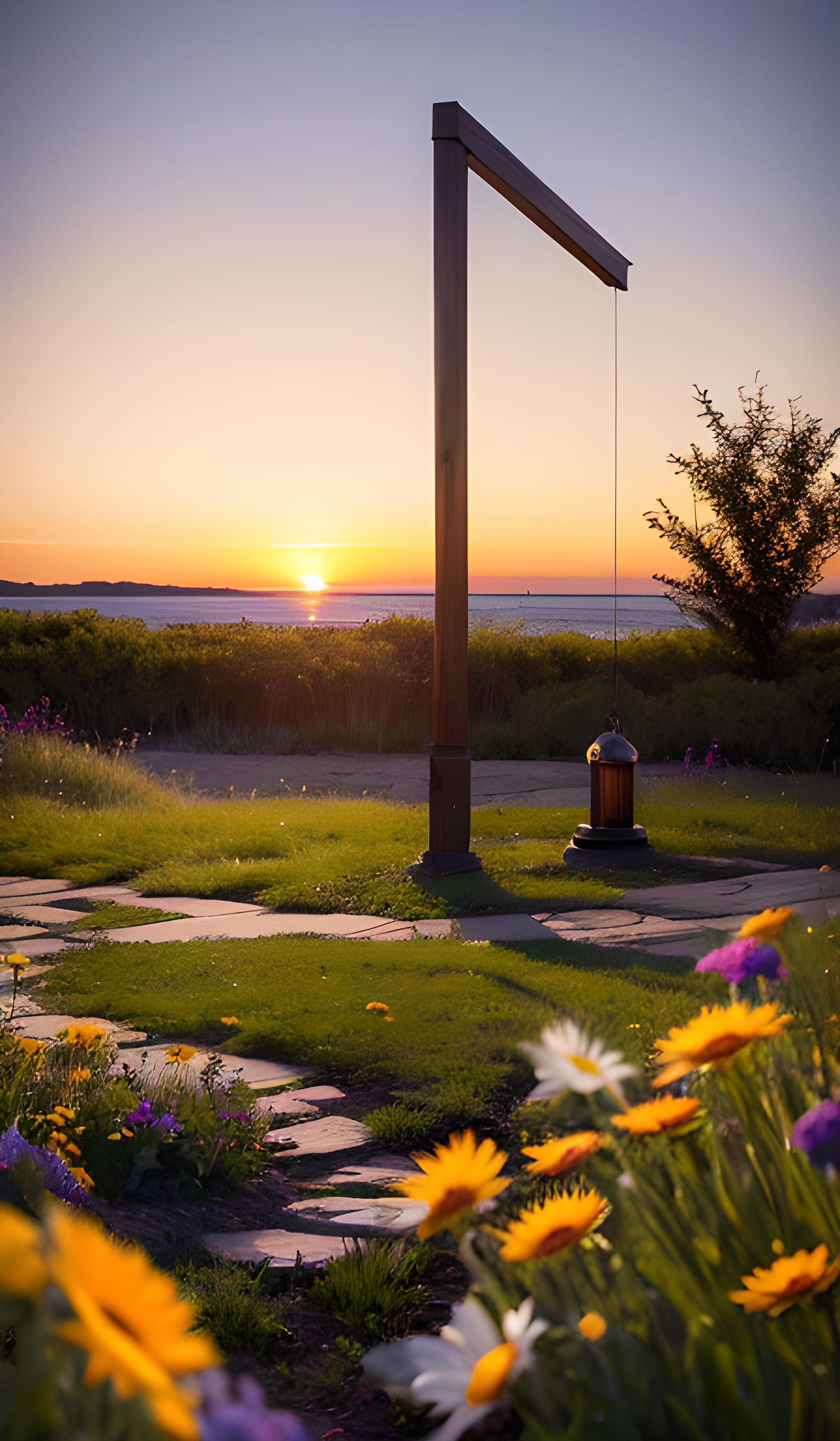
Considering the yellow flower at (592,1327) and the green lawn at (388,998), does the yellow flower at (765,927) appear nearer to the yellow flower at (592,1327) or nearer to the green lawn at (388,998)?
the yellow flower at (592,1327)

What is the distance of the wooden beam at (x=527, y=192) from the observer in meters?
5.50

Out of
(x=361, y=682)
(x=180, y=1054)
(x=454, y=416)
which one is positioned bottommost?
(x=180, y=1054)

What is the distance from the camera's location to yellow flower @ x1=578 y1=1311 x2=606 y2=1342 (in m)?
0.83

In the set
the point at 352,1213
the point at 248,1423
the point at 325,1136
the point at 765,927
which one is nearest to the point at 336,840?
the point at 325,1136

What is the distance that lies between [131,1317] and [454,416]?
5428 mm

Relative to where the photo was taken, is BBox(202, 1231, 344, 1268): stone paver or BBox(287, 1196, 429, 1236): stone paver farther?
BBox(287, 1196, 429, 1236): stone paver

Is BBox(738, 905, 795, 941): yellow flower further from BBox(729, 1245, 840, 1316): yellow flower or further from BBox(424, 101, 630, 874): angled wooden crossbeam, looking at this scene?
BBox(424, 101, 630, 874): angled wooden crossbeam

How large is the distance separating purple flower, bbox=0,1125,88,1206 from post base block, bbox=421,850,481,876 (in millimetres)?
3540

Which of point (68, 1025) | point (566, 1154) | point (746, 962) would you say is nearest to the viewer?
point (566, 1154)

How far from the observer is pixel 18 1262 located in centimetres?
46

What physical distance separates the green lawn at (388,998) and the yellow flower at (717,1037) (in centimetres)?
166

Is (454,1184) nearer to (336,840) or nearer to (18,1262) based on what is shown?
(18,1262)

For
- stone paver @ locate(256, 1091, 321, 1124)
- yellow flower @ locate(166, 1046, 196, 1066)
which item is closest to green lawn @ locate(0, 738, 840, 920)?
stone paver @ locate(256, 1091, 321, 1124)

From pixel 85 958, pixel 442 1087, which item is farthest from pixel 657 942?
pixel 85 958
